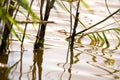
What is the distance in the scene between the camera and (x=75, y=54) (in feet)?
9.57

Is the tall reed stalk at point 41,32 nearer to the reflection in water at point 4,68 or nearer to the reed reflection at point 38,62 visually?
the reed reflection at point 38,62

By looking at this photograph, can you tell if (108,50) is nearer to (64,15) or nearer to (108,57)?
(108,57)

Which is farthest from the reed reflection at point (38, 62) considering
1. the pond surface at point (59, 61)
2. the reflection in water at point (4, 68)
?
the reflection in water at point (4, 68)

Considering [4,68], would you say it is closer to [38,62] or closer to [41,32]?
[38,62]

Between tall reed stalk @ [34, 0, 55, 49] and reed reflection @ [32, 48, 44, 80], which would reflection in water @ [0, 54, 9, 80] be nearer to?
reed reflection @ [32, 48, 44, 80]

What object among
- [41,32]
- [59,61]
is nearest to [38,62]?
[59,61]

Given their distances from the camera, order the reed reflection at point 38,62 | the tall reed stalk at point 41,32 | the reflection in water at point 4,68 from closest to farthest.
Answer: the reflection in water at point 4,68 < the reed reflection at point 38,62 < the tall reed stalk at point 41,32

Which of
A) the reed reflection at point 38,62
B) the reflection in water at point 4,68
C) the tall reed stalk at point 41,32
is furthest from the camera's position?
the tall reed stalk at point 41,32

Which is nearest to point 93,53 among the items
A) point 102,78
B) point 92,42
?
point 92,42

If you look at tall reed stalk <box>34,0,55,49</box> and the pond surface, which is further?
tall reed stalk <box>34,0,55,49</box>

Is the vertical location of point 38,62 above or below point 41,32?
below

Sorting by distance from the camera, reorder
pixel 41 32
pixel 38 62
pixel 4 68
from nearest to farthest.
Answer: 1. pixel 4 68
2. pixel 38 62
3. pixel 41 32

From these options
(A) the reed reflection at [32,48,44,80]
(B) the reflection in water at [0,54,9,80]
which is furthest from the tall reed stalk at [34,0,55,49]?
(B) the reflection in water at [0,54,9,80]

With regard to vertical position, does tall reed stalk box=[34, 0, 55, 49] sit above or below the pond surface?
above
